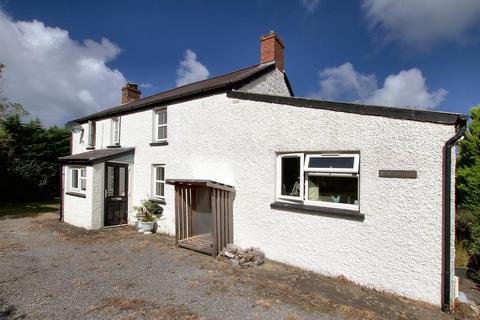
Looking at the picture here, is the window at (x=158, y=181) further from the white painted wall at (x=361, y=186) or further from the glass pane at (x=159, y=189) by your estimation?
the white painted wall at (x=361, y=186)

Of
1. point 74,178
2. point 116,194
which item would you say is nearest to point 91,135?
point 74,178

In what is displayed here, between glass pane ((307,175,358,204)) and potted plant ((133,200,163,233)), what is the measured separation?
6.13 meters

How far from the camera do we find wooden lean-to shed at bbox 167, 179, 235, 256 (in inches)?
280

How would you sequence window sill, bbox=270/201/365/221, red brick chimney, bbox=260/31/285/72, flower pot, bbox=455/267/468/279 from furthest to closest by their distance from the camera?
1. red brick chimney, bbox=260/31/285/72
2. flower pot, bbox=455/267/468/279
3. window sill, bbox=270/201/365/221

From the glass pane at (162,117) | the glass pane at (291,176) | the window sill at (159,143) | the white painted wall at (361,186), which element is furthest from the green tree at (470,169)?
the glass pane at (162,117)

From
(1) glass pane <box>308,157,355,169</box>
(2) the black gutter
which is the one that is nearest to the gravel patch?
(1) glass pane <box>308,157,355,169</box>

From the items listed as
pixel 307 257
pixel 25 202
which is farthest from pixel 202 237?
pixel 25 202

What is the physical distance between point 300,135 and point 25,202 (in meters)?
20.4

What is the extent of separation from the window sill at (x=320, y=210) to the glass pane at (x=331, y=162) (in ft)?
3.20

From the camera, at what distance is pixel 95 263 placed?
6531 millimetres

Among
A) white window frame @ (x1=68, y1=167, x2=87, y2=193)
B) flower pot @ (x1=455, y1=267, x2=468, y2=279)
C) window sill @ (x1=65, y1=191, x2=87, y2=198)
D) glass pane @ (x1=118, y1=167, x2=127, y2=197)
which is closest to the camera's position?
flower pot @ (x1=455, y1=267, x2=468, y2=279)

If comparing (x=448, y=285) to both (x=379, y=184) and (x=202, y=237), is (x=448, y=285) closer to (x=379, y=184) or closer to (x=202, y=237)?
(x=379, y=184)

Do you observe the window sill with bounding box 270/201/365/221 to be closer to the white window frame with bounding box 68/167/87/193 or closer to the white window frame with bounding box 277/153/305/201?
the white window frame with bounding box 277/153/305/201

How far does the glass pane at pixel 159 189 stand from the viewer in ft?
34.0
